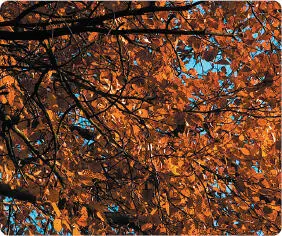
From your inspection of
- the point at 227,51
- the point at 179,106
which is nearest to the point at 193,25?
the point at 227,51

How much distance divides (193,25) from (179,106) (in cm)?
82

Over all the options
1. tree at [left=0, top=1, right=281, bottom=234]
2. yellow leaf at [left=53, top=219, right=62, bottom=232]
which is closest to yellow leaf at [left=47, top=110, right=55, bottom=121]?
tree at [left=0, top=1, right=281, bottom=234]

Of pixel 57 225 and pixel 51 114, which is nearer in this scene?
pixel 57 225

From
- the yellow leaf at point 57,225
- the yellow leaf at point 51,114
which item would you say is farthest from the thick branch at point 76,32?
the yellow leaf at point 57,225

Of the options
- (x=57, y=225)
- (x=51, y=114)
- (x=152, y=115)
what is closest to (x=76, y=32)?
(x=51, y=114)

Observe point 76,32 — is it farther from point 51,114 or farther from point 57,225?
point 57,225

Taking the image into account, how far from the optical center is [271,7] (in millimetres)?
4793

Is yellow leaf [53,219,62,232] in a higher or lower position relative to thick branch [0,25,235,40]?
lower

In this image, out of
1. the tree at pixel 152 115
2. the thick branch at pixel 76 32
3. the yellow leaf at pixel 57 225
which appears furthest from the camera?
the tree at pixel 152 115

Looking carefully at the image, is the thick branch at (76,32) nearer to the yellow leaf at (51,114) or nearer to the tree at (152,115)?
the tree at (152,115)

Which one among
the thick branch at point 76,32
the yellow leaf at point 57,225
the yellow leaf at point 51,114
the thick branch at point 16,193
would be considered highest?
the thick branch at point 76,32

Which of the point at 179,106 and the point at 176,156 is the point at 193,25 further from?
the point at 176,156

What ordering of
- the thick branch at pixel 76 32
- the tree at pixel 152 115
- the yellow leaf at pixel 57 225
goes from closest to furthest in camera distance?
1. the thick branch at pixel 76 32
2. the yellow leaf at pixel 57 225
3. the tree at pixel 152 115

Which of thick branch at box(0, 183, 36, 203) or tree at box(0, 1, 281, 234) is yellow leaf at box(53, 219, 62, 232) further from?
thick branch at box(0, 183, 36, 203)
